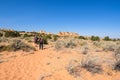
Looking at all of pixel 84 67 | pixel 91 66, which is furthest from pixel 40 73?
pixel 91 66

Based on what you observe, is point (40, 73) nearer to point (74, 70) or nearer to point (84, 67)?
point (74, 70)

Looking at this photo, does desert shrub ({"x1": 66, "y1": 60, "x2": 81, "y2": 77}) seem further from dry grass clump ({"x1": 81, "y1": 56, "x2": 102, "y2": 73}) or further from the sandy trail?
dry grass clump ({"x1": 81, "y1": 56, "x2": 102, "y2": 73})

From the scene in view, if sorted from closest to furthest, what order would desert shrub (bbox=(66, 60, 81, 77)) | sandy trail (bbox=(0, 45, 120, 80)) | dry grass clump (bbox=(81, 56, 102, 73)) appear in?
sandy trail (bbox=(0, 45, 120, 80))
desert shrub (bbox=(66, 60, 81, 77))
dry grass clump (bbox=(81, 56, 102, 73))

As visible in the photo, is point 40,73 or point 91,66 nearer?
point 40,73

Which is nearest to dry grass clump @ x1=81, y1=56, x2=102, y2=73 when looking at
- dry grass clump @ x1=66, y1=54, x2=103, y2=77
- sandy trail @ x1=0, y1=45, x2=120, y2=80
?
dry grass clump @ x1=66, y1=54, x2=103, y2=77

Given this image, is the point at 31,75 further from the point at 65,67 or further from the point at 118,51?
the point at 118,51

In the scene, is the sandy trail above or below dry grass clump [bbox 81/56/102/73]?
below

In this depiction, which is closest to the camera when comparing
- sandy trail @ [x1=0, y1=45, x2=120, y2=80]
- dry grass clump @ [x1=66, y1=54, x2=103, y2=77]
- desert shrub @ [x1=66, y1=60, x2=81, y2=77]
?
sandy trail @ [x1=0, y1=45, x2=120, y2=80]

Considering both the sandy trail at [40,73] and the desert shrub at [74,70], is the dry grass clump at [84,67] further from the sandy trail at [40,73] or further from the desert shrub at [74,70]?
the sandy trail at [40,73]

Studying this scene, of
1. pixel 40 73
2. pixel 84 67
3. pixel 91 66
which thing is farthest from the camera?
pixel 91 66

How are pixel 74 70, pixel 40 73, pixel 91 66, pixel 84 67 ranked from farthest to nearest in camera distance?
1. pixel 91 66
2. pixel 84 67
3. pixel 74 70
4. pixel 40 73

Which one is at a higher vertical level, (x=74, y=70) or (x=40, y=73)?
(x=74, y=70)

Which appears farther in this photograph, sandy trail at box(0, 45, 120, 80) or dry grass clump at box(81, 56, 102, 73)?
dry grass clump at box(81, 56, 102, 73)

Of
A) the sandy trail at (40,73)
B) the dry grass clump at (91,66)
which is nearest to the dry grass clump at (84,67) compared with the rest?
the dry grass clump at (91,66)
